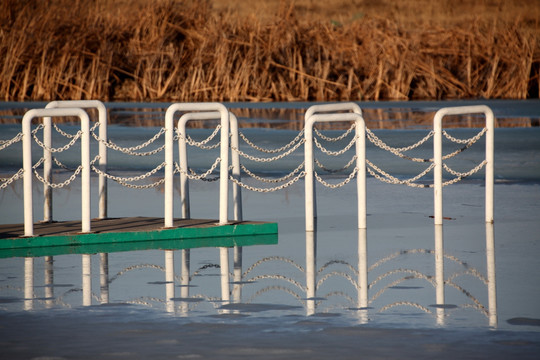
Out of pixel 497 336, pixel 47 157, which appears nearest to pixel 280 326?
pixel 497 336

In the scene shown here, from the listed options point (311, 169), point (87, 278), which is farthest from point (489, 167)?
point (87, 278)

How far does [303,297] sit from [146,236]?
3.21 meters

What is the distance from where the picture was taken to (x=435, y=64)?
33.2 metres

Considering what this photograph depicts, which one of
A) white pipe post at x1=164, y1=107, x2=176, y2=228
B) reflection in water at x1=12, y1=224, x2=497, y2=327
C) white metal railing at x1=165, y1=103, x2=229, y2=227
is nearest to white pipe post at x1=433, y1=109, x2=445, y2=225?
reflection in water at x1=12, y1=224, x2=497, y2=327

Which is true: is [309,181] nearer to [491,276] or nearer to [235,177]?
[235,177]

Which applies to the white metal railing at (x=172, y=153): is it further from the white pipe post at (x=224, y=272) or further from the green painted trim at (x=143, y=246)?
the white pipe post at (x=224, y=272)

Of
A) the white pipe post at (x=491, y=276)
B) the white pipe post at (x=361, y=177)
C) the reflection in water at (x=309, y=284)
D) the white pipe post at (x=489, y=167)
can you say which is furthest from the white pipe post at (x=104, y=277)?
the white pipe post at (x=489, y=167)

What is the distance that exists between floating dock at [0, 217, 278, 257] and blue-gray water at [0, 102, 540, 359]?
388 mm

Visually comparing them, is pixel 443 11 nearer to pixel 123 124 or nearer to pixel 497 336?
pixel 123 124

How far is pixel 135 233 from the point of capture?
34.9 ft

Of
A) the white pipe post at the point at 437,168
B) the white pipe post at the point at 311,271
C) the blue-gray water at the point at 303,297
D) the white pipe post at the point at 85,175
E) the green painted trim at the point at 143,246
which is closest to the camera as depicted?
the blue-gray water at the point at 303,297

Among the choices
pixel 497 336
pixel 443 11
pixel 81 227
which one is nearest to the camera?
pixel 497 336

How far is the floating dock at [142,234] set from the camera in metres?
10.3

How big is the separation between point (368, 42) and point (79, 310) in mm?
26634
